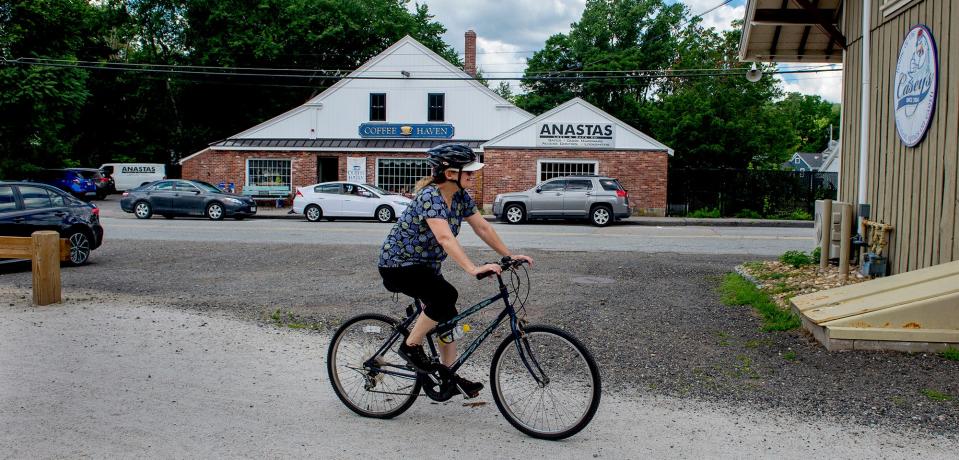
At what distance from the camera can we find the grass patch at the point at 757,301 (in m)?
7.52

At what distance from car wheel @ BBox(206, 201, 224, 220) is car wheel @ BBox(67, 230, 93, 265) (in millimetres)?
13573

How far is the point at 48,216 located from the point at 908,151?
13.0 metres

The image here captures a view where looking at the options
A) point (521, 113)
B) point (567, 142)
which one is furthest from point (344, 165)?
point (567, 142)

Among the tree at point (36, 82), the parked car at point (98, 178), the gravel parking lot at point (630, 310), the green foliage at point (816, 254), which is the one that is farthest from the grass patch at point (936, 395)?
the parked car at point (98, 178)

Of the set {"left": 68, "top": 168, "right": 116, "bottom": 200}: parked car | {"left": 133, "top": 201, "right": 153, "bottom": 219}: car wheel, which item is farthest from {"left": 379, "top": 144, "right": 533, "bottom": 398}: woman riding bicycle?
{"left": 68, "top": 168, "right": 116, "bottom": 200}: parked car

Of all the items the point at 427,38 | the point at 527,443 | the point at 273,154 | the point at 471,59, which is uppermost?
the point at 427,38

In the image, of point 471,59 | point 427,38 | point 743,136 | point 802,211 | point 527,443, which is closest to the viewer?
point 527,443

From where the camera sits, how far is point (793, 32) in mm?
13234

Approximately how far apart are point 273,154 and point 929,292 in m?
31.0

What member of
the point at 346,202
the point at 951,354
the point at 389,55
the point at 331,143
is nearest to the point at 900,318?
the point at 951,354

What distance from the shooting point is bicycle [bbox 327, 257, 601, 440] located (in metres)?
4.46

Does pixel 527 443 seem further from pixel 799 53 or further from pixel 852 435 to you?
pixel 799 53

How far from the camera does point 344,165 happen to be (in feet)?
111

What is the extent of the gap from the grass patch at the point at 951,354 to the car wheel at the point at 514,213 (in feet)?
65.8
